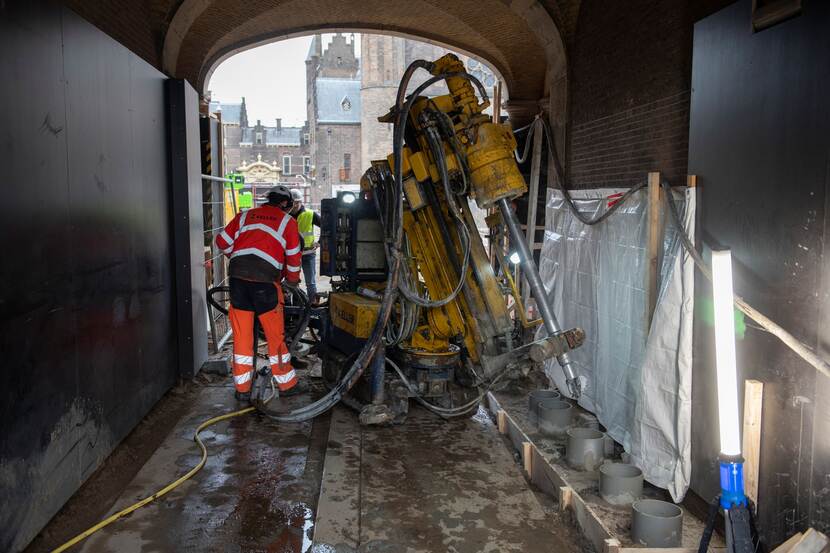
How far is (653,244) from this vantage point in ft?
15.9

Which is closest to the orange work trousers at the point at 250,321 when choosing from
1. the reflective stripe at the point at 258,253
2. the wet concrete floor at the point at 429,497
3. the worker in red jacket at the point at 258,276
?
the worker in red jacket at the point at 258,276

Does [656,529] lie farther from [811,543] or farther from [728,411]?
[728,411]

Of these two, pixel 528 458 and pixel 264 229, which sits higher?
pixel 264 229

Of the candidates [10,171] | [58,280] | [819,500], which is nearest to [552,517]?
[819,500]

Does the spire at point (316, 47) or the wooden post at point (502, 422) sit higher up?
the spire at point (316, 47)

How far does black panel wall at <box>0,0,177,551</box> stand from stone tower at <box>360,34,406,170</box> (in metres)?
40.7

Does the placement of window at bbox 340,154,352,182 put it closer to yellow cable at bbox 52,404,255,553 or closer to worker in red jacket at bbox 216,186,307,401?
worker in red jacket at bbox 216,186,307,401

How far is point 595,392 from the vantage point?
6164 millimetres

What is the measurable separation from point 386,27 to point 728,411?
9191mm

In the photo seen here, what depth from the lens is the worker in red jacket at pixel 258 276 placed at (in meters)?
5.94

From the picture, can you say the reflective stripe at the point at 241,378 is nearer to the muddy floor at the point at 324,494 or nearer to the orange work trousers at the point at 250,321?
the orange work trousers at the point at 250,321

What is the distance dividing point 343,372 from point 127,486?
2174mm

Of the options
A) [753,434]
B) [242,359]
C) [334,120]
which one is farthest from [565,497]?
[334,120]

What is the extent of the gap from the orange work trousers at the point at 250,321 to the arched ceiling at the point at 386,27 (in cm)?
368
